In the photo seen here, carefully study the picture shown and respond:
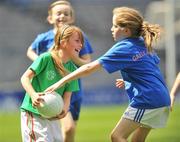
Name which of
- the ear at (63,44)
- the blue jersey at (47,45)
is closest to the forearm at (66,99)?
the ear at (63,44)

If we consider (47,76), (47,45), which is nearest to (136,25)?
(47,76)

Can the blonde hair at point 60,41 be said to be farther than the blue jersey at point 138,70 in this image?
Yes

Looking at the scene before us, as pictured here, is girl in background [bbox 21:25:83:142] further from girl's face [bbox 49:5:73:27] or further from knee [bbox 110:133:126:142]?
girl's face [bbox 49:5:73:27]

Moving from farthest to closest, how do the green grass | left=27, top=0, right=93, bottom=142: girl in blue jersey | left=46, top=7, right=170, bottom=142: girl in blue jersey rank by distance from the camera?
the green grass, left=27, top=0, right=93, bottom=142: girl in blue jersey, left=46, top=7, right=170, bottom=142: girl in blue jersey

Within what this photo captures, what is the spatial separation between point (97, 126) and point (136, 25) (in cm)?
939

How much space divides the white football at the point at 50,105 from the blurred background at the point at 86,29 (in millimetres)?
14944

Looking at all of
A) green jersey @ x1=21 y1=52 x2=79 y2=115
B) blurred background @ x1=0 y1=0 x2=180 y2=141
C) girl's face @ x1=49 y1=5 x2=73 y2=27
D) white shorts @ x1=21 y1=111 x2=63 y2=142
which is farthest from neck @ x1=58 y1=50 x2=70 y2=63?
blurred background @ x1=0 y1=0 x2=180 y2=141

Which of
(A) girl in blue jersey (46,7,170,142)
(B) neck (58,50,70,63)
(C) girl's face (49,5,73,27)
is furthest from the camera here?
(C) girl's face (49,5,73,27)

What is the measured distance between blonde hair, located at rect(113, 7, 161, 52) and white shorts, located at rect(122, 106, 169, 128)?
0.58m

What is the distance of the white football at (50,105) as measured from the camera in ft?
25.0

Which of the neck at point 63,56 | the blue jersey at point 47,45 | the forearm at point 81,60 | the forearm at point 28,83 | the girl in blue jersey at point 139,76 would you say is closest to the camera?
the forearm at point 28,83

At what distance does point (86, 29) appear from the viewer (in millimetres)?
24672

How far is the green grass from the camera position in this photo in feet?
45.8

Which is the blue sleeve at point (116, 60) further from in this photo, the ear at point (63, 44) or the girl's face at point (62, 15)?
the girl's face at point (62, 15)
